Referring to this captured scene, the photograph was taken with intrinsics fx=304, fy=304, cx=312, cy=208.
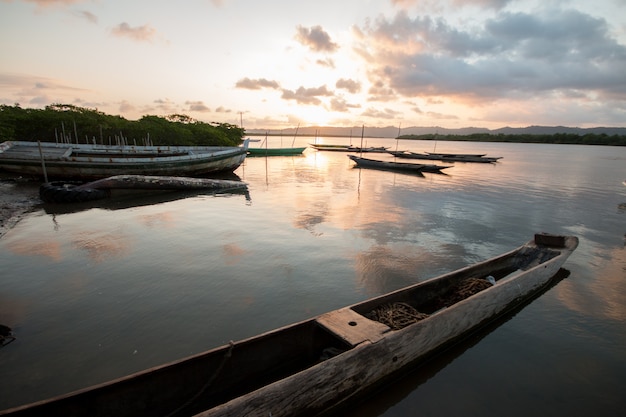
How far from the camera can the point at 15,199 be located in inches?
547

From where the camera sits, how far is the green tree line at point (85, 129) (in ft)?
94.3

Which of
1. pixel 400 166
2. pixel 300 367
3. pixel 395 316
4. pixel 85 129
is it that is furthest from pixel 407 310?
pixel 85 129

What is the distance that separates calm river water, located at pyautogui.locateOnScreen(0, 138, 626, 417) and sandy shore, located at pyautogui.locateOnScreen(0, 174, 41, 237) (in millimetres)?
579

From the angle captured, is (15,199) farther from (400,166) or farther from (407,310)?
(400,166)

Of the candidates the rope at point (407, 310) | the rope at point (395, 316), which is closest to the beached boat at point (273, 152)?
the rope at point (407, 310)

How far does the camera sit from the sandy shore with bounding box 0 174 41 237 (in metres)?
11.1

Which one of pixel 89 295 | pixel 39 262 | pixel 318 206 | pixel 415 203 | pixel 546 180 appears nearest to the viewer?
pixel 89 295

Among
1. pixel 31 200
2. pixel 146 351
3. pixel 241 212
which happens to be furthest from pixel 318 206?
pixel 31 200

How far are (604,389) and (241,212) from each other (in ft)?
38.8

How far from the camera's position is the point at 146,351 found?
4.66 meters

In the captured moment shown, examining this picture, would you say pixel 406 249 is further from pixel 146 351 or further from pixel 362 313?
pixel 146 351

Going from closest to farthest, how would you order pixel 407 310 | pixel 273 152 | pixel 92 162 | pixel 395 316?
pixel 395 316, pixel 407 310, pixel 92 162, pixel 273 152

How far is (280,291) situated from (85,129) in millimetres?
36657

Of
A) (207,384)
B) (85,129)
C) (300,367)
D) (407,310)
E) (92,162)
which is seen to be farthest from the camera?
(85,129)
